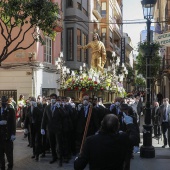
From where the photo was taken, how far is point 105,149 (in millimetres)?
3775

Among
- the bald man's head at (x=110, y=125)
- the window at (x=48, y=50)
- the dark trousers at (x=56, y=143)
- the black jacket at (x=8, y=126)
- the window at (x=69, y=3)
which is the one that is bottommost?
the dark trousers at (x=56, y=143)

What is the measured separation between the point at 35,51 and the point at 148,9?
12158 mm

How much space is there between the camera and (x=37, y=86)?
22000mm

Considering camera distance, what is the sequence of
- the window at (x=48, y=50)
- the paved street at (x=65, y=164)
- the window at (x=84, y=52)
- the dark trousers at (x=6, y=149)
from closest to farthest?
1. the dark trousers at (x=6, y=149)
2. the paved street at (x=65, y=164)
3. the window at (x=48, y=50)
4. the window at (x=84, y=52)

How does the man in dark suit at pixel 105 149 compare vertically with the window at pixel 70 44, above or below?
below

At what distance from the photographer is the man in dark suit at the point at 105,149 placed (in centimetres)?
378

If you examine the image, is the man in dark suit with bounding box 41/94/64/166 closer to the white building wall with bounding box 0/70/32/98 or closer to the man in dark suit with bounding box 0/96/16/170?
the man in dark suit with bounding box 0/96/16/170

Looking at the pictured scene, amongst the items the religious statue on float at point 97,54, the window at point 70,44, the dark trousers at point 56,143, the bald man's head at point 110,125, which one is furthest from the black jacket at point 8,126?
the window at point 70,44

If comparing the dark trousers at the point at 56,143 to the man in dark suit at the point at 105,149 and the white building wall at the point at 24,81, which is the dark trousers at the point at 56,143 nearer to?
the man in dark suit at the point at 105,149

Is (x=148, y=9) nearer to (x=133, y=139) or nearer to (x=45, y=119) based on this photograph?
(x=45, y=119)

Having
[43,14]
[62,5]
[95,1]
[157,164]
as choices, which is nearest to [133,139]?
[157,164]

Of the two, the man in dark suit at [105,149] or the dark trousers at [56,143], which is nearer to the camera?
the man in dark suit at [105,149]

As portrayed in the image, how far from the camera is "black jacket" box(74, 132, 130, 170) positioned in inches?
149

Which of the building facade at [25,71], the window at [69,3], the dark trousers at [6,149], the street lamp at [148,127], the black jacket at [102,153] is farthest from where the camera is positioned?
the window at [69,3]
